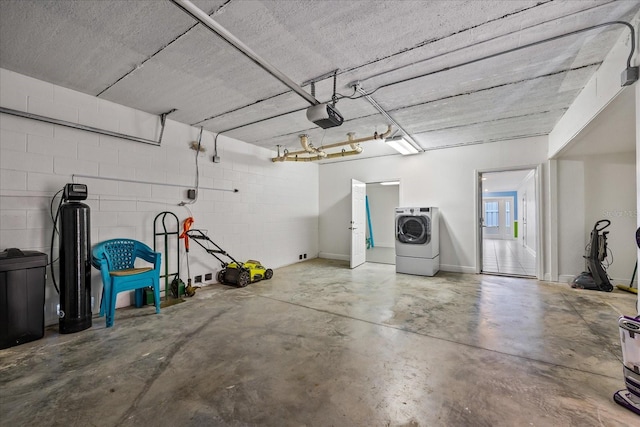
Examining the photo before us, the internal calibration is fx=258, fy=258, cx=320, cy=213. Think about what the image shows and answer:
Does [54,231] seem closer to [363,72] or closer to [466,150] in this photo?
[363,72]

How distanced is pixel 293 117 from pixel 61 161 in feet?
9.51

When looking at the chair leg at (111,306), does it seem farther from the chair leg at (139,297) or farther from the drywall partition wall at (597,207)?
the drywall partition wall at (597,207)

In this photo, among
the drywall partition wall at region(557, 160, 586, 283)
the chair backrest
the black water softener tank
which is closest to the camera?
the black water softener tank

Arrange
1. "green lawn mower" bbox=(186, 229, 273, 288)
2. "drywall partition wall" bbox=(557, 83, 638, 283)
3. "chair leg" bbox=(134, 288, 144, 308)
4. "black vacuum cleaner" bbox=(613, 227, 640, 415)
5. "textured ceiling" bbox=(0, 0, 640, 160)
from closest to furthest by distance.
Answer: "black vacuum cleaner" bbox=(613, 227, 640, 415) → "textured ceiling" bbox=(0, 0, 640, 160) → "chair leg" bbox=(134, 288, 144, 308) → "drywall partition wall" bbox=(557, 83, 638, 283) → "green lawn mower" bbox=(186, 229, 273, 288)

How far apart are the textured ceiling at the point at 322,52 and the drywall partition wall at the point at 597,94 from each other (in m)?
0.10

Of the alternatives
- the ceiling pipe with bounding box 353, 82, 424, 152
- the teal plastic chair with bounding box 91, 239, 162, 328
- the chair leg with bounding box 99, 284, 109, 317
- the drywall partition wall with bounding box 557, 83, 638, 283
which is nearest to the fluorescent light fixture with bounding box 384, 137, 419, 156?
the ceiling pipe with bounding box 353, 82, 424, 152

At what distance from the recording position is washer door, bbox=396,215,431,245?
509 centimetres

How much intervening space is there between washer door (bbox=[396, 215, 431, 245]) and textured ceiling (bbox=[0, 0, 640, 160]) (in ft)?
6.91

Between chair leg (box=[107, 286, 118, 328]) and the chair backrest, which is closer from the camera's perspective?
chair leg (box=[107, 286, 118, 328])

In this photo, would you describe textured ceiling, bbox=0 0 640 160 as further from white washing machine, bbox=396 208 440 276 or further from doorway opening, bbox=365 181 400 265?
doorway opening, bbox=365 181 400 265

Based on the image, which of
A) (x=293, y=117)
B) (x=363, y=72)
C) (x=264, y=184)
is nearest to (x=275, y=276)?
(x=264, y=184)

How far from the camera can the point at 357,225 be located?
6.00m

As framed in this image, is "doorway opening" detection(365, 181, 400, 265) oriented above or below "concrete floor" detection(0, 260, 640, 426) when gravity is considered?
above

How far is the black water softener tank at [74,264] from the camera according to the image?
2.70m
